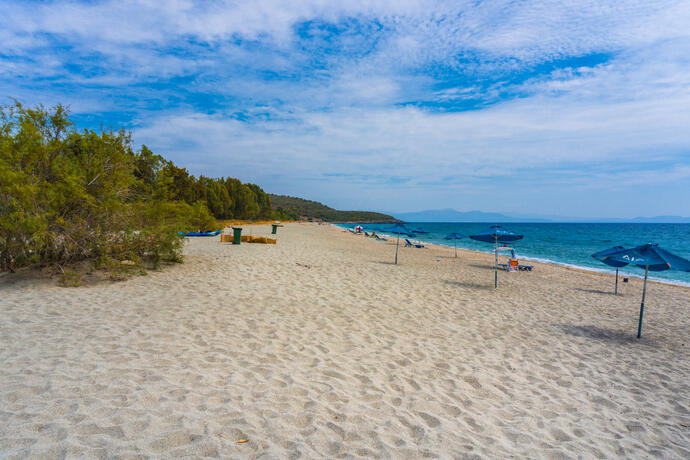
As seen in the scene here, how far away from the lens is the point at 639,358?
529cm

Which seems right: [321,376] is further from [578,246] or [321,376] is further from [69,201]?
[578,246]

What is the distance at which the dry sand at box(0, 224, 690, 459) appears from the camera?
2.69 m

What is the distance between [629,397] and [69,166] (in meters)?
10.0

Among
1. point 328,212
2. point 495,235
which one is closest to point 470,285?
point 495,235

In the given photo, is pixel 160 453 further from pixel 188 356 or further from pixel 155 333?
pixel 155 333

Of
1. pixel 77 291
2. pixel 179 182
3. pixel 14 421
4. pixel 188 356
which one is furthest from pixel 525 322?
pixel 179 182

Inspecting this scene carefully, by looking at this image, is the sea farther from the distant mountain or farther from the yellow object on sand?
the distant mountain

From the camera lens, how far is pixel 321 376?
152 inches

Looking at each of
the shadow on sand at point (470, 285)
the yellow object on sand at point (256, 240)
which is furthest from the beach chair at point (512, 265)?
the yellow object on sand at point (256, 240)

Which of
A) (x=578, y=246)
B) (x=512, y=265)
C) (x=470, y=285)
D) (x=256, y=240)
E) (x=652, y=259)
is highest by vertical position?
(x=652, y=259)

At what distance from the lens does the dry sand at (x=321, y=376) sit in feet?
8.83

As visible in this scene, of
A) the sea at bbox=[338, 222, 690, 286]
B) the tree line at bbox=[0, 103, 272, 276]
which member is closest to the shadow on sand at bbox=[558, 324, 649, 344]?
the sea at bbox=[338, 222, 690, 286]

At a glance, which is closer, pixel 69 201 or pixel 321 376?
pixel 321 376

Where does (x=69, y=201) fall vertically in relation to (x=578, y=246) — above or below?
above
